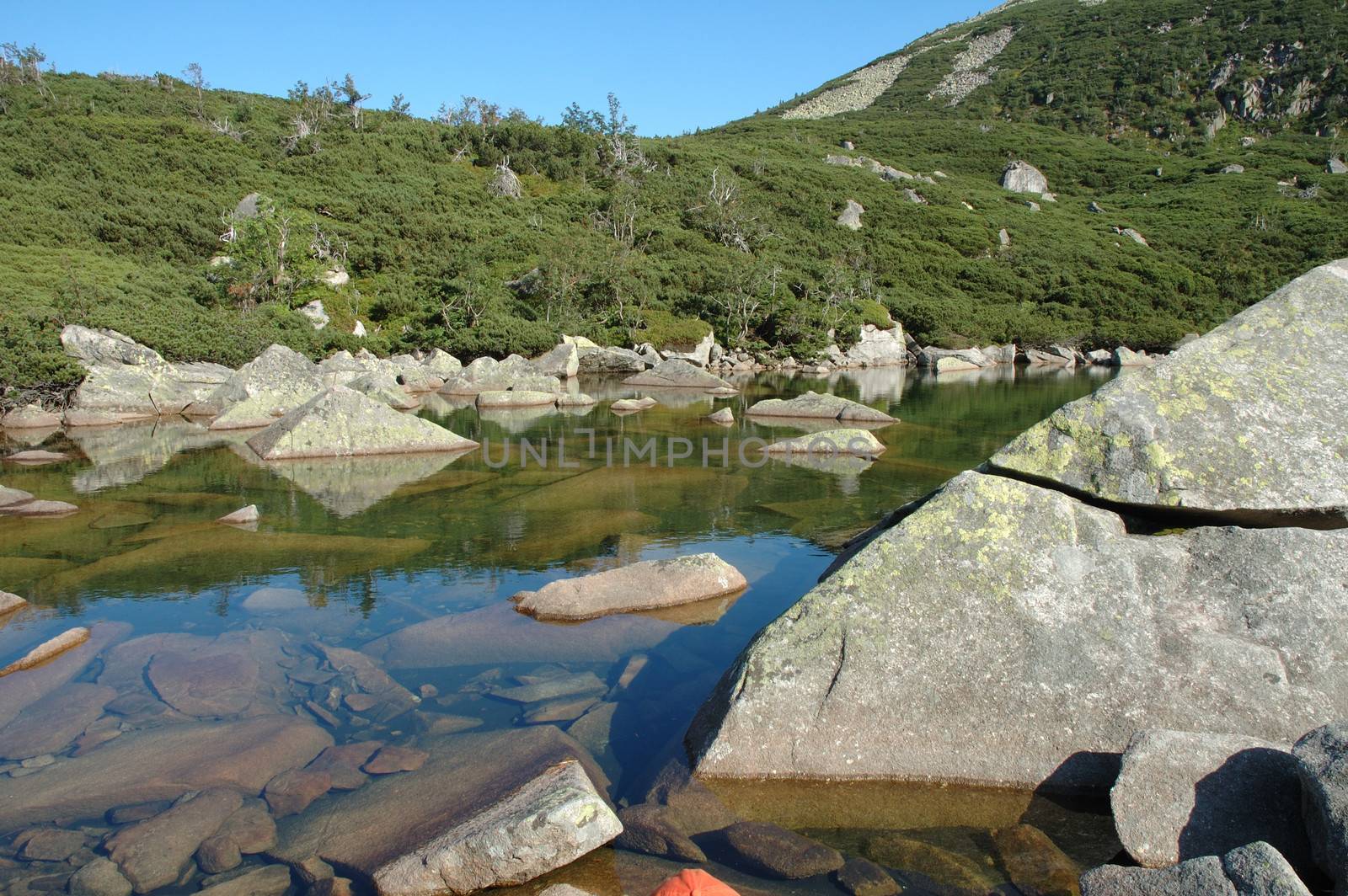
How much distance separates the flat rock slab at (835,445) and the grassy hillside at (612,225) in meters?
23.3

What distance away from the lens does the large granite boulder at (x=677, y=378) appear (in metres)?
39.9

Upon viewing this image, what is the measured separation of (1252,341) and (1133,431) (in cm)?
150

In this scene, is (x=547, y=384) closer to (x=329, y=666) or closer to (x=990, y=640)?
(x=329, y=666)

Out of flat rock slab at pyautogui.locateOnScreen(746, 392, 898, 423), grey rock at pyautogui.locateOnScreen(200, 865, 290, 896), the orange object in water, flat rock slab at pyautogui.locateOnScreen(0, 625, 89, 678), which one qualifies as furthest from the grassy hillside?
the orange object in water

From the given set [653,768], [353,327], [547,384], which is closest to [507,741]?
[653,768]

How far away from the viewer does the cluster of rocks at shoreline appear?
19.0ft

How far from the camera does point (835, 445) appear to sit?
20516mm

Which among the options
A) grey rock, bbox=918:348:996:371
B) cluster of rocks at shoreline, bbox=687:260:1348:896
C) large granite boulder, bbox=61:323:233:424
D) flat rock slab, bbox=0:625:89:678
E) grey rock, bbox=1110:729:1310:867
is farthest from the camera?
grey rock, bbox=918:348:996:371

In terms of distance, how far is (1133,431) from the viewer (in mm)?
6770

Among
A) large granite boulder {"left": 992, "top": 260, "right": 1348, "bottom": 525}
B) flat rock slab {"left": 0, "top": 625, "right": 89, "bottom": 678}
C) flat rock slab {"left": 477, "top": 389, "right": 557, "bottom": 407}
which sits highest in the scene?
large granite boulder {"left": 992, "top": 260, "right": 1348, "bottom": 525}

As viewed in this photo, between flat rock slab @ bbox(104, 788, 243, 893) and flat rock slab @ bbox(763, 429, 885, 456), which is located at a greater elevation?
flat rock slab @ bbox(763, 429, 885, 456)

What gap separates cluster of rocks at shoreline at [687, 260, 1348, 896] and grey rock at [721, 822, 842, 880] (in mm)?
587

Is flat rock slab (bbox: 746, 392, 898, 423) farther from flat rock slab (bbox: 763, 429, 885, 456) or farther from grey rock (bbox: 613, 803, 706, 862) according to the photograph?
grey rock (bbox: 613, 803, 706, 862)

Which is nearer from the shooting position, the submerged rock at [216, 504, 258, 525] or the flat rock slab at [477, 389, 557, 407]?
the submerged rock at [216, 504, 258, 525]
